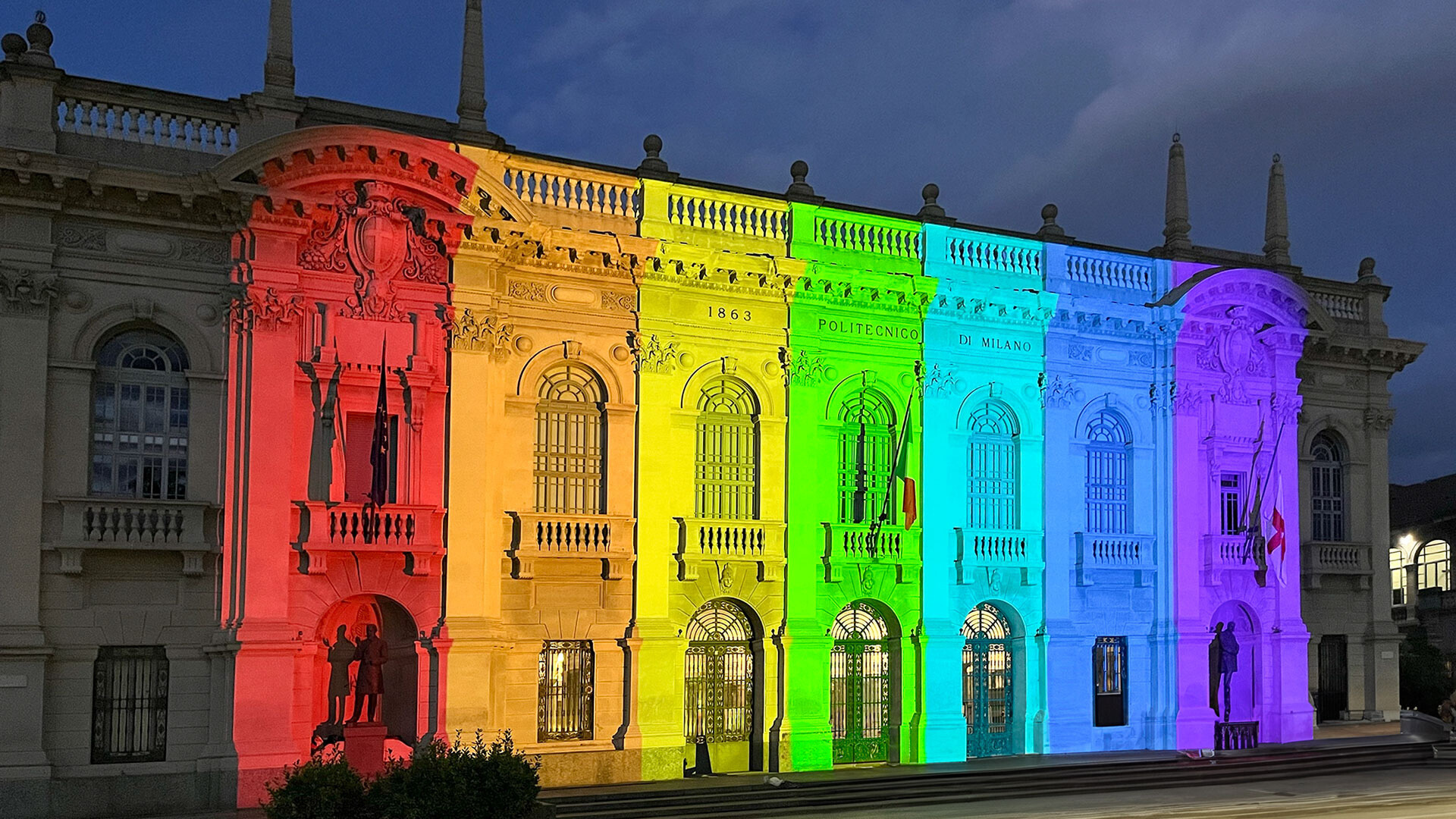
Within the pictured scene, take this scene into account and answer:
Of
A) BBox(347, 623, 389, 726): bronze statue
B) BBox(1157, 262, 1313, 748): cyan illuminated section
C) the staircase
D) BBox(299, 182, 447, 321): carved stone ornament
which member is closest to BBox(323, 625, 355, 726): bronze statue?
BBox(347, 623, 389, 726): bronze statue

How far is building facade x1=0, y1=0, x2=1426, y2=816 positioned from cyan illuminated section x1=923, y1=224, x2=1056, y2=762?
0.09 meters

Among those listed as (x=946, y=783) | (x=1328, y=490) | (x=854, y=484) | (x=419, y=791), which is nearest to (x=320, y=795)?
(x=419, y=791)

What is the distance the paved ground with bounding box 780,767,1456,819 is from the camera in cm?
2080

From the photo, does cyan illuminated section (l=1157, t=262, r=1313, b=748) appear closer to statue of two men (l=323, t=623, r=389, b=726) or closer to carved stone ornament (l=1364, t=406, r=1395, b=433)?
carved stone ornament (l=1364, t=406, r=1395, b=433)

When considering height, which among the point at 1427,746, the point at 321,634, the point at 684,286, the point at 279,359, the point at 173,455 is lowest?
the point at 1427,746

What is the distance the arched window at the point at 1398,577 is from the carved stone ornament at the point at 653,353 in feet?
114

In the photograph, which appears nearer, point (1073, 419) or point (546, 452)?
point (546, 452)

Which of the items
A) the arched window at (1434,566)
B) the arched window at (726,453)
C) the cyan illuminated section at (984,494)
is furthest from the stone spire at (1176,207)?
the arched window at (1434,566)

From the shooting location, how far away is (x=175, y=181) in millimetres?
19766

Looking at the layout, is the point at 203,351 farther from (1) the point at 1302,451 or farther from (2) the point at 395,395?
(1) the point at 1302,451

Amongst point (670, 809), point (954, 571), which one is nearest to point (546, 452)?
point (670, 809)

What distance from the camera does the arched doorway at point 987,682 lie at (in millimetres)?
26172

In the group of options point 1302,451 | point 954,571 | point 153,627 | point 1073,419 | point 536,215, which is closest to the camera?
point 153,627

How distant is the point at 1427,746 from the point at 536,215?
21.0 m
